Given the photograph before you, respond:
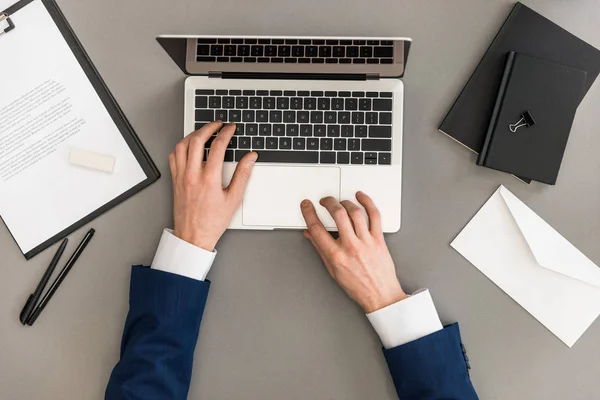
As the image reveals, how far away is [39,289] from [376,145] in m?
0.67

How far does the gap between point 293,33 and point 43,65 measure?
0.46 m

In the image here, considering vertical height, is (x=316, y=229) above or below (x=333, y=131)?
below

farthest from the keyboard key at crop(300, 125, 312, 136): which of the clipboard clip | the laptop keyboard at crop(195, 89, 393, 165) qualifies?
the clipboard clip

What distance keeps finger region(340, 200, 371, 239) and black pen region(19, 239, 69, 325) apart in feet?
1.70

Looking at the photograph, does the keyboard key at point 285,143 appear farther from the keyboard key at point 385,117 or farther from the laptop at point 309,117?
the keyboard key at point 385,117

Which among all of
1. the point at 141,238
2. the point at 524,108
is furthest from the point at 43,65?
the point at 524,108

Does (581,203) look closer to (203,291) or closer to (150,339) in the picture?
(203,291)

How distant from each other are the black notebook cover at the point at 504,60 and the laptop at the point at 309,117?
12cm

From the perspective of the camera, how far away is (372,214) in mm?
887

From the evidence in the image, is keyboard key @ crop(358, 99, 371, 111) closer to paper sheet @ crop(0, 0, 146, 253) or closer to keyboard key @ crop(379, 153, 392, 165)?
keyboard key @ crop(379, 153, 392, 165)

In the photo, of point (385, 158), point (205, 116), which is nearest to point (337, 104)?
point (385, 158)

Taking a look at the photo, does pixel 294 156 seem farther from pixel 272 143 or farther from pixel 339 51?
pixel 339 51

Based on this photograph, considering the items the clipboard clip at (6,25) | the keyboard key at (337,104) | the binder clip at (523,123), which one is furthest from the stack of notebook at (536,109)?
the clipboard clip at (6,25)

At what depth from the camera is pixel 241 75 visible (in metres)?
0.91
